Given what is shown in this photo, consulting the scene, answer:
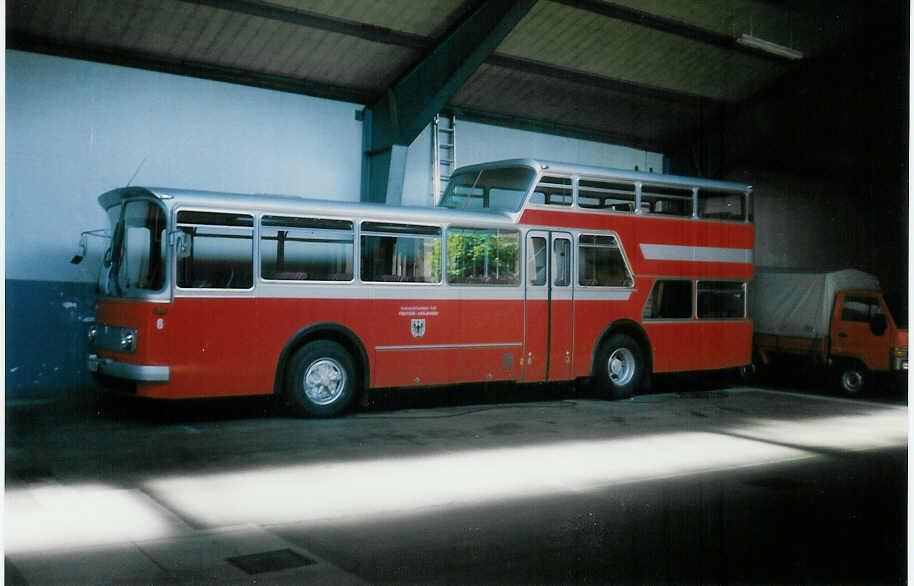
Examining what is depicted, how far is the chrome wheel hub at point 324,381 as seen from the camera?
1025 cm

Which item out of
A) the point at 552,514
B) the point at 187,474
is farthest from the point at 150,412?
the point at 552,514

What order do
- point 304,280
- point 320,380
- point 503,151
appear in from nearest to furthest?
point 304,280 → point 320,380 → point 503,151

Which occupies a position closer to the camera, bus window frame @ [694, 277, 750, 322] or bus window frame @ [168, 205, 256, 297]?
bus window frame @ [168, 205, 256, 297]

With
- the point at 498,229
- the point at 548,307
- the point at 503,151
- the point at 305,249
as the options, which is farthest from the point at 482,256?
the point at 503,151

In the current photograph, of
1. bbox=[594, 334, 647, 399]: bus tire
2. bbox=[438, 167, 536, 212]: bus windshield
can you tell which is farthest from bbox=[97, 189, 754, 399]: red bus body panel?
bbox=[438, 167, 536, 212]: bus windshield

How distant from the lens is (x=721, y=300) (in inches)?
553

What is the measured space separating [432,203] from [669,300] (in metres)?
5.25

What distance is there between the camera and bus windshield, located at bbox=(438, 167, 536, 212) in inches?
479

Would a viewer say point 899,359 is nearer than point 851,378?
Yes

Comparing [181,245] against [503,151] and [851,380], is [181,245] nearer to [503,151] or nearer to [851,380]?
[503,151]

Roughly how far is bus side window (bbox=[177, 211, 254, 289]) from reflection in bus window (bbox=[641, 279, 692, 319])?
625cm

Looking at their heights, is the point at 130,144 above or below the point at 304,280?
above

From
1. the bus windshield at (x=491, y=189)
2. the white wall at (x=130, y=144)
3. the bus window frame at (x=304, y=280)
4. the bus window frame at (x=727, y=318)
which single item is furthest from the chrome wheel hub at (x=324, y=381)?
the bus window frame at (x=727, y=318)

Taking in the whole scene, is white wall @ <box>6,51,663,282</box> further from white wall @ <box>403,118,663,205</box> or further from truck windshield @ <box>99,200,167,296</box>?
truck windshield @ <box>99,200,167,296</box>
